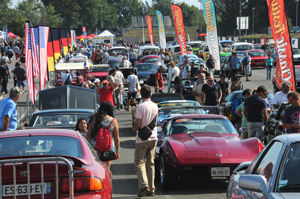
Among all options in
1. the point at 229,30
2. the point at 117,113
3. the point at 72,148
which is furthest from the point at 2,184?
the point at 229,30

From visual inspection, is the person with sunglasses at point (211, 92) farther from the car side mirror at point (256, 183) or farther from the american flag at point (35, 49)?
the car side mirror at point (256, 183)

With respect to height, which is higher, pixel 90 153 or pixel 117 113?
pixel 90 153

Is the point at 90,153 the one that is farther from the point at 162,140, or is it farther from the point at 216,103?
the point at 216,103

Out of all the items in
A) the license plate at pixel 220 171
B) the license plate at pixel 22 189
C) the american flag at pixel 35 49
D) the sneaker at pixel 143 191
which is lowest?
the sneaker at pixel 143 191

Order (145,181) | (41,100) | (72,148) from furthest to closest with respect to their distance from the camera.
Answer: (41,100), (145,181), (72,148)

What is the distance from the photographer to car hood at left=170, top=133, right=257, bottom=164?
404 inches

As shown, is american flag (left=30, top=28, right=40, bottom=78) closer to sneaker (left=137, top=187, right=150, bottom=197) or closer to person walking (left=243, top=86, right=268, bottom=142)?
person walking (left=243, top=86, right=268, bottom=142)

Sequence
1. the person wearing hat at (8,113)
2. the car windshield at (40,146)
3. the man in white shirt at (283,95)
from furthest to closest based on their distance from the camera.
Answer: the man in white shirt at (283,95) → the person wearing hat at (8,113) → the car windshield at (40,146)

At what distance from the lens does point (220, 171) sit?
402 inches

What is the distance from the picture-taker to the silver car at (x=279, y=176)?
5.25 metres

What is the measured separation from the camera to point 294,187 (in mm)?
5285

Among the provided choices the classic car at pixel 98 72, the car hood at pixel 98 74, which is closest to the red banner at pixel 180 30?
the classic car at pixel 98 72

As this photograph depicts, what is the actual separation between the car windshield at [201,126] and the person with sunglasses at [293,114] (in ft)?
3.29

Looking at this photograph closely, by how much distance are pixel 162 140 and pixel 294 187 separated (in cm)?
641
